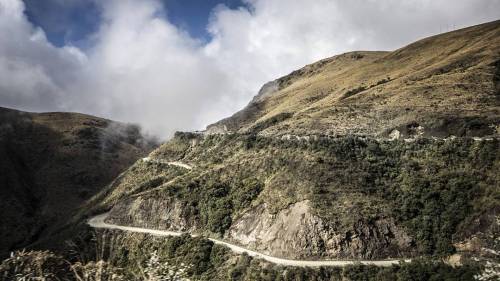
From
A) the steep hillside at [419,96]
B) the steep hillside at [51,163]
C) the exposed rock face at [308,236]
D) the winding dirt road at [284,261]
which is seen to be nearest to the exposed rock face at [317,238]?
the exposed rock face at [308,236]

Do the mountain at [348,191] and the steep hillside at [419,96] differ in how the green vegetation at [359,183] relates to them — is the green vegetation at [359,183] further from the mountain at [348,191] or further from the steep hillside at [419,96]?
the steep hillside at [419,96]

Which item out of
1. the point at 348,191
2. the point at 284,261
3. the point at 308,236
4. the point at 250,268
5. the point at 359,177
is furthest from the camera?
the point at 359,177

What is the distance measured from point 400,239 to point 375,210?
13.8ft

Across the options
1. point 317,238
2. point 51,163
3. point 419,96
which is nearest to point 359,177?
point 317,238

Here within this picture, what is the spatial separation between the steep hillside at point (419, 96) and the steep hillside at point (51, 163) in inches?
1859

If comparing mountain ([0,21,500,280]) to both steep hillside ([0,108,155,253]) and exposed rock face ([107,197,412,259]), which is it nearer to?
exposed rock face ([107,197,412,259])

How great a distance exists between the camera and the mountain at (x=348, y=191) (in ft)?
147

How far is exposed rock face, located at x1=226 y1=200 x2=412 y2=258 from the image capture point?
45688 mm

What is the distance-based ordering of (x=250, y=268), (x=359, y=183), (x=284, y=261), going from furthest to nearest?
1. (x=359, y=183)
2. (x=250, y=268)
3. (x=284, y=261)

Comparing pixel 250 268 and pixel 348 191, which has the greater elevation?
pixel 348 191

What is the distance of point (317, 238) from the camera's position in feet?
156

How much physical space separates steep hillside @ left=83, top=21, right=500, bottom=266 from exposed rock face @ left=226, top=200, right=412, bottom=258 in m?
0.11

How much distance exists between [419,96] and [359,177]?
2676cm

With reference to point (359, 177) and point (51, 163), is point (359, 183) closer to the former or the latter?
point (359, 177)
